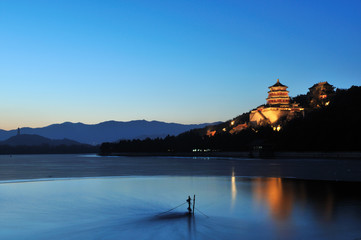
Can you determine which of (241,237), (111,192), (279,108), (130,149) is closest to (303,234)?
(241,237)

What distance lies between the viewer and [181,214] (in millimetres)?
16031

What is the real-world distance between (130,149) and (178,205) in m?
161

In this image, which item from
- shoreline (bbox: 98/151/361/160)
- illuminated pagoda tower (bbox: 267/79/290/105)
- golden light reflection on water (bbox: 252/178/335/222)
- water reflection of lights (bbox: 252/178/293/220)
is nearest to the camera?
golden light reflection on water (bbox: 252/178/335/222)

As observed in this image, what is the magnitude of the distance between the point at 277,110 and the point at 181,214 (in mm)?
120608

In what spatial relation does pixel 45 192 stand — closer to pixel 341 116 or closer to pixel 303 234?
pixel 303 234

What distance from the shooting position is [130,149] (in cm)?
17812

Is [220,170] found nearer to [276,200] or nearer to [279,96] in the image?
[276,200]

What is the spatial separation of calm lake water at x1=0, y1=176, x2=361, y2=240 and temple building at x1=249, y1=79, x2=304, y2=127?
106653mm

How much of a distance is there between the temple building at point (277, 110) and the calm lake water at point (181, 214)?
106653mm

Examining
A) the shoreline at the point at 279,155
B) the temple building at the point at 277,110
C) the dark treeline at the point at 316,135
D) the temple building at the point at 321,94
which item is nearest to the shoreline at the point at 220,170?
the shoreline at the point at 279,155

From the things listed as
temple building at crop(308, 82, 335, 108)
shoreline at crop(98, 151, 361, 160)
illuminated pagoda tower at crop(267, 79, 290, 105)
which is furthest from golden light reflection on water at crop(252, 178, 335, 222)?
temple building at crop(308, 82, 335, 108)

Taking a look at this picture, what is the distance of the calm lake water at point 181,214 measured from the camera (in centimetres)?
1255

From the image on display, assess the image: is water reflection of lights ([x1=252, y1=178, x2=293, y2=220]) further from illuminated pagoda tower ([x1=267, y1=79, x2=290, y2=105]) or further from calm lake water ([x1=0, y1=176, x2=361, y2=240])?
illuminated pagoda tower ([x1=267, y1=79, x2=290, y2=105])

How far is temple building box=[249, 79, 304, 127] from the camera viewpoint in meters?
130
